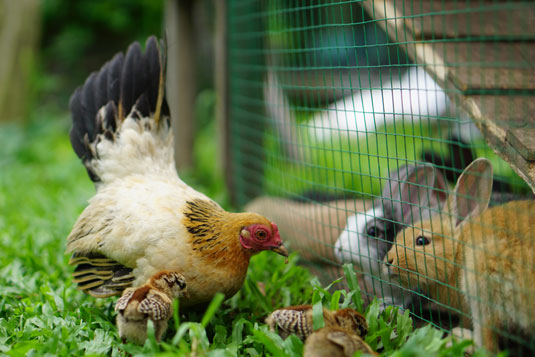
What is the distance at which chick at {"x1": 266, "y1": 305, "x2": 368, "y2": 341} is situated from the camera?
8.53 feet

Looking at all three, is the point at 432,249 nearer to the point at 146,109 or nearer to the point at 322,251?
the point at 322,251

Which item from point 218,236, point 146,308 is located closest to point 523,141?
point 218,236

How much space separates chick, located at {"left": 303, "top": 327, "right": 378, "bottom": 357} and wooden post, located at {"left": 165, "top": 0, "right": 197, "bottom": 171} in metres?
4.71

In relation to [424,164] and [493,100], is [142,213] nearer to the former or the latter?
[424,164]

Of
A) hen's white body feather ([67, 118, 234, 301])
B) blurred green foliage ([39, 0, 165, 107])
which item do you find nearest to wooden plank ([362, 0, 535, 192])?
hen's white body feather ([67, 118, 234, 301])

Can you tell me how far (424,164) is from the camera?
126 inches

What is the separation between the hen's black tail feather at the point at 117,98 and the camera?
3.89 meters

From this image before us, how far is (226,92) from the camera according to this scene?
5.85 m

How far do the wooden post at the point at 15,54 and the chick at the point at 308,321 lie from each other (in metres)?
7.28

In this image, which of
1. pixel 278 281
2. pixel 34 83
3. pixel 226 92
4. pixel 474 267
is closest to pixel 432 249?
pixel 474 267

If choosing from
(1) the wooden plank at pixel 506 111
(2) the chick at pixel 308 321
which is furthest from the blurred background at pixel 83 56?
(1) the wooden plank at pixel 506 111

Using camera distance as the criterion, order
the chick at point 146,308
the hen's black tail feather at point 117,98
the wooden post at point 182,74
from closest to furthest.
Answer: the chick at point 146,308
the hen's black tail feather at point 117,98
the wooden post at point 182,74

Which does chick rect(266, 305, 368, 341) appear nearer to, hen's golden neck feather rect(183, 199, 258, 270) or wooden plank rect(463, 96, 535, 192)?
hen's golden neck feather rect(183, 199, 258, 270)

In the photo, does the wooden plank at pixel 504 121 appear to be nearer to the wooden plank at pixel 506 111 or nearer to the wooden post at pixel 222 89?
the wooden plank at pixel 506 111
